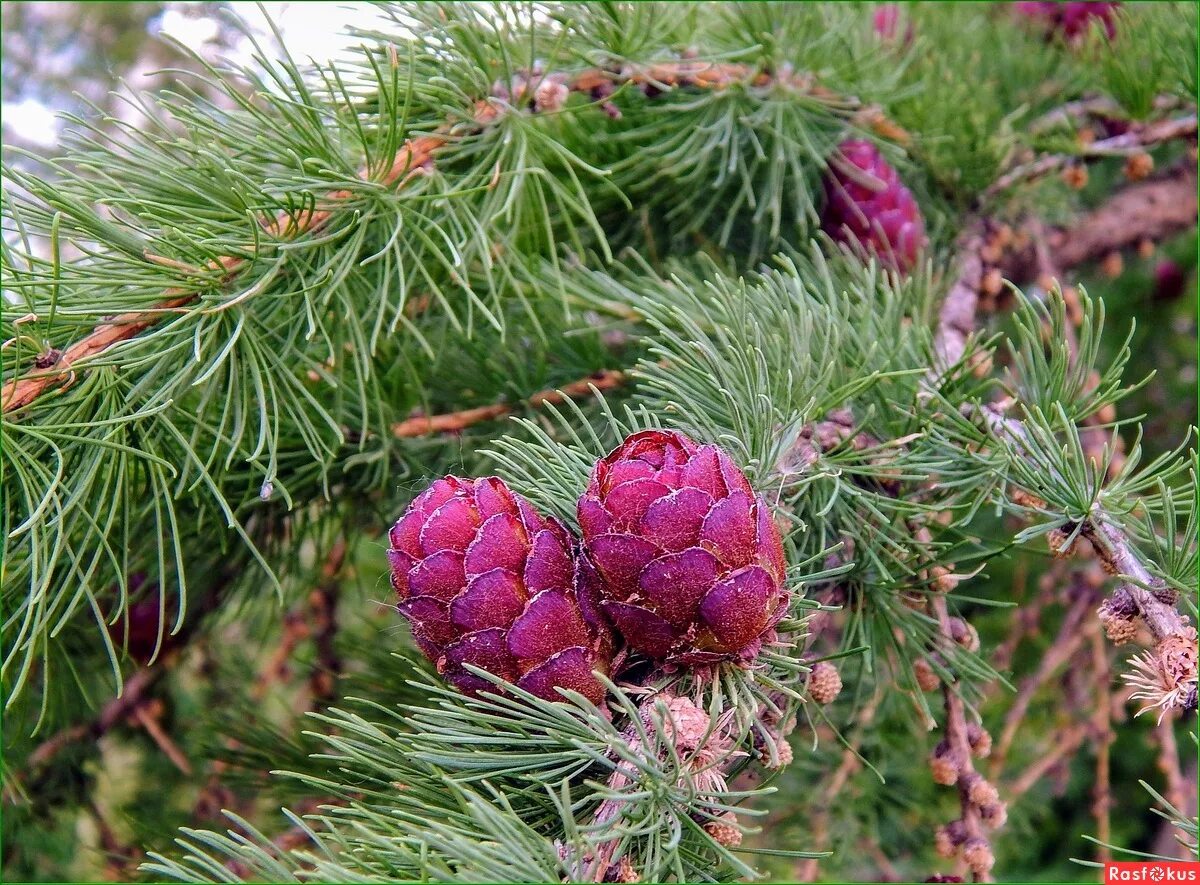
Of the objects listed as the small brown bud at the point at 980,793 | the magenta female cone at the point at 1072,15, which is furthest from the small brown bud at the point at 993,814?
the magenta female cone at the point at 1072,15

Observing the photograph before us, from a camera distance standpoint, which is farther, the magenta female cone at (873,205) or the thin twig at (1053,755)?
the thin twig at (1053,755)

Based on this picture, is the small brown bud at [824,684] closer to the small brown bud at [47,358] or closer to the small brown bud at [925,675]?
the small brown bud at [925,675]

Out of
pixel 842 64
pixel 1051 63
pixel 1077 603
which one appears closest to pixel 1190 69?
pixel 1051 63

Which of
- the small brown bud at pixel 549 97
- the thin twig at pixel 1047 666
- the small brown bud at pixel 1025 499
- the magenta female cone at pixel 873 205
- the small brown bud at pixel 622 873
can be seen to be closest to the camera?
the small brown bud at pixel 622 873

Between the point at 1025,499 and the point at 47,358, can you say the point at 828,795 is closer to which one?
the point at 1025,499

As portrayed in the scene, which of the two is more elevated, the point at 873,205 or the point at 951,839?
the point at 873,205

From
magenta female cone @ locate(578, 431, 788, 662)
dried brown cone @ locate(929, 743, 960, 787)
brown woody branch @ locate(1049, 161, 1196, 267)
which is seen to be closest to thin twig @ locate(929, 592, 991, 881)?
dried brown cone @ locate(929, 743, 960, 787)

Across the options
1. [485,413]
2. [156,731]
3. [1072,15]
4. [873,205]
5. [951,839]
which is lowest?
[156,731]


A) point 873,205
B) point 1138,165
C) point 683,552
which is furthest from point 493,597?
point 1138,165
